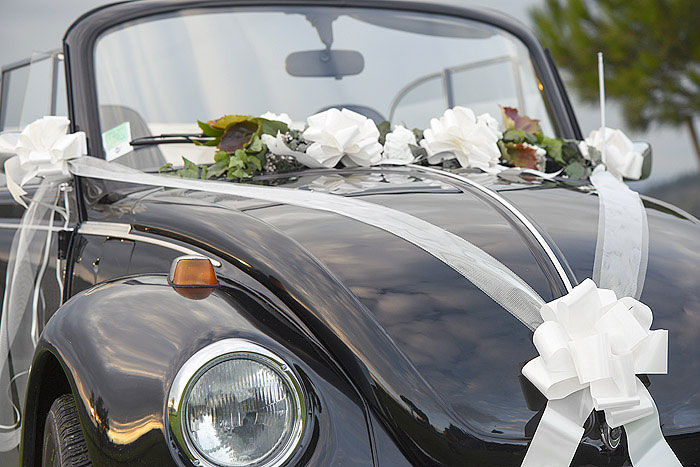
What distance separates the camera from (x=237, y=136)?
2.61 metres

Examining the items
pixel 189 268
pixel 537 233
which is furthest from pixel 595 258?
pixel 189 268

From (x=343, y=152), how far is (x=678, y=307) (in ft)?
3.68

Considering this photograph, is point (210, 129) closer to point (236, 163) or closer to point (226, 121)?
point (226, 121)

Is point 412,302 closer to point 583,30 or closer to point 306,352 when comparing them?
point 306,352

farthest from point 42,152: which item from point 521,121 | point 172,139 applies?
point 521,121

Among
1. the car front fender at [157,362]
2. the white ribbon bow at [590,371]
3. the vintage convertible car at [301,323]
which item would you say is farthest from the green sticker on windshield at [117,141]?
the white ribbon bow at [590,371]

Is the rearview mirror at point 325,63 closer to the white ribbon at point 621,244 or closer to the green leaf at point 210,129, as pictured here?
the green leaf at point 210,129

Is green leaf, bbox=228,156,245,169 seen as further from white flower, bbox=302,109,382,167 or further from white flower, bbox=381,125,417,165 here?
white flower, bbox=381,125,417,165

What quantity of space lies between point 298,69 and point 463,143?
0.66 meters

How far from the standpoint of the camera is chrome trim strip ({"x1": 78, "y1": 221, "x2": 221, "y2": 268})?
1.98 m

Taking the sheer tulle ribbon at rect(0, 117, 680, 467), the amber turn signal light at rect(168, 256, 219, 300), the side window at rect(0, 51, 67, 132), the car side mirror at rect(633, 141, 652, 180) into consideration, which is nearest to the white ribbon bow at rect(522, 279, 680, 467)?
the sheer tulle ribbon at rect(0, 117, 680, 467)

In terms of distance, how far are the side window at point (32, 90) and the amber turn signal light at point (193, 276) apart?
1264 mm

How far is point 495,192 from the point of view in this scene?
6.86ft

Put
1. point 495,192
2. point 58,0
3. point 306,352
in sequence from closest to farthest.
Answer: point 306,352 → point 495,192 → point 58,0
